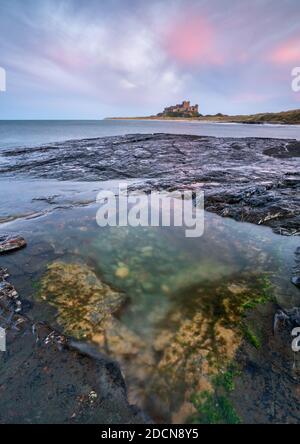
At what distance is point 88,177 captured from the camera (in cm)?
1367

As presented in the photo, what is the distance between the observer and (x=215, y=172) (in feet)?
43.2

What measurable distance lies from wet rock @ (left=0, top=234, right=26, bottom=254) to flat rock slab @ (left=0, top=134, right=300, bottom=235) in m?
5.60

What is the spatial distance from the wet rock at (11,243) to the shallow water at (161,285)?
211mm

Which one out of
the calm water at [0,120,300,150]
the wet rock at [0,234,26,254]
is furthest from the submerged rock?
the calm water at [0,120,300,150]

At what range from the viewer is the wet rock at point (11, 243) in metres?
5.38

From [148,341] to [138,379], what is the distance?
51 centimetres

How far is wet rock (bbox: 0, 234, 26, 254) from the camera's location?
5381 millimetres

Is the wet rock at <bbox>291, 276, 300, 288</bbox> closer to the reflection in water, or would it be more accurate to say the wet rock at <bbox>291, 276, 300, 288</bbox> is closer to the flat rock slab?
the reflection in water

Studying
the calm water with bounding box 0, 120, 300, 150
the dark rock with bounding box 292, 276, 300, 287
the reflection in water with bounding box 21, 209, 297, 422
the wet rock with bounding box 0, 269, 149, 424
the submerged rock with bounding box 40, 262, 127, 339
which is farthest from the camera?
the calm water with bounding box 0, 120, 300, 150

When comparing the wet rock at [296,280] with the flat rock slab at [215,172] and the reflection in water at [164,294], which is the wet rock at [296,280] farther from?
the flat rock slab at [215,172]

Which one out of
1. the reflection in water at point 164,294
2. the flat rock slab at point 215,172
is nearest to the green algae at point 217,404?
the reflection in water at point 164,294

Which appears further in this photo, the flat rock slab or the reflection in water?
the flat rock slab

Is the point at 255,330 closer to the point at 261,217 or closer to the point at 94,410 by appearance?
the point at 94,410

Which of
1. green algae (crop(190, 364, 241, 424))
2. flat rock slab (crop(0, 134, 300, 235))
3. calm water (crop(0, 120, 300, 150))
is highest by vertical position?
calm water (crop(0, 120, 300, 150))
